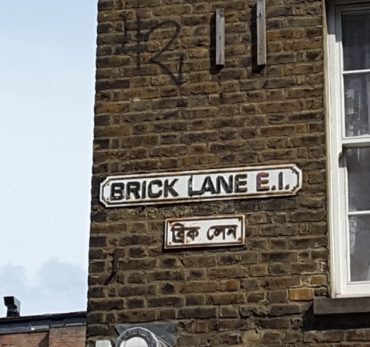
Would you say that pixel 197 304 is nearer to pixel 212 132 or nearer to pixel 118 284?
pixel 118 284

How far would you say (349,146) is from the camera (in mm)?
8125

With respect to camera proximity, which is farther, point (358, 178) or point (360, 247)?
point (358, 178)

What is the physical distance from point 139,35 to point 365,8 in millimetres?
1564

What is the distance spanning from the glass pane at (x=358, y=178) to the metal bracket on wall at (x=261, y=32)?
85cm

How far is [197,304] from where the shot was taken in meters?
7.81

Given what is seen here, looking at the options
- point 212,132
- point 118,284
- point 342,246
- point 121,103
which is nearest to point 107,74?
point 121,103

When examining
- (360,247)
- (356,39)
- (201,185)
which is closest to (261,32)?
(356,39)

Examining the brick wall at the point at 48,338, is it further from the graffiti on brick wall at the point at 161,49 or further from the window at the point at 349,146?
the window at the point at 349,146

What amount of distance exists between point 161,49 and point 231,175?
3.58 ft

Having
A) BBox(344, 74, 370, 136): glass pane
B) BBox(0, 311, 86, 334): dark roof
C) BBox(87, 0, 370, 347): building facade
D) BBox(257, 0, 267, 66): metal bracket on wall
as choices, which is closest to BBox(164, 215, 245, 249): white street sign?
BBox(87, 0, 370, 347): building facade

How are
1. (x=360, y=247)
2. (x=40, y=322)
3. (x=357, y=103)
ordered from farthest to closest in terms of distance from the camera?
(x=40, y=322) → (x=357, y=103) → (x=360, y=247)

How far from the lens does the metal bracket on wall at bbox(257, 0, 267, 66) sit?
8312mm

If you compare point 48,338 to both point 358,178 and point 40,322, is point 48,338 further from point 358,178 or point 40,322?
point 358,178

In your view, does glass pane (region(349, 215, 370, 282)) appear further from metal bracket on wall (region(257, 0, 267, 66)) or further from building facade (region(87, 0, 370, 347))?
metal bracket on wall (region(257, 0, 267, 66))
